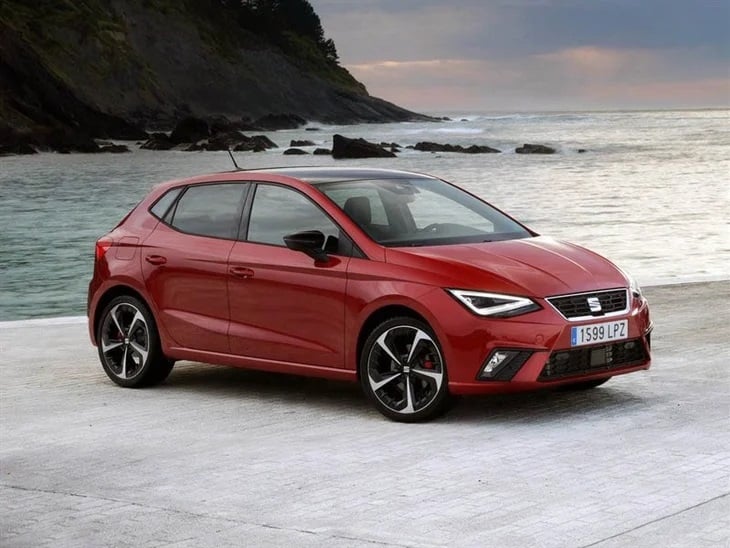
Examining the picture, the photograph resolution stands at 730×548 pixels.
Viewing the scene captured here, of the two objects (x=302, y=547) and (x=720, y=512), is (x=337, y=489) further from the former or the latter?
(x=720, y=512)

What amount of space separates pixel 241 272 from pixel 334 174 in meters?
0.96

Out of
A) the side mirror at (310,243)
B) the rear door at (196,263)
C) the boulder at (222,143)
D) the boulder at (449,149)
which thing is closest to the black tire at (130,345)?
the rear door at (196,263)

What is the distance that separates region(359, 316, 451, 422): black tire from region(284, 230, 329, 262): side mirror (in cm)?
67

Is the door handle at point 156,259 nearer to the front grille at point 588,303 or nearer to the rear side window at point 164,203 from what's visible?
the rear side window at point 164,203

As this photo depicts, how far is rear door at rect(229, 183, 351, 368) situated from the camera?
30.1 feet

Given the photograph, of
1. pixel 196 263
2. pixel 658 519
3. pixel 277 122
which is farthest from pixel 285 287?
pixel 277 122

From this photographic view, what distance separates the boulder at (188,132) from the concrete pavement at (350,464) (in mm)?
110050

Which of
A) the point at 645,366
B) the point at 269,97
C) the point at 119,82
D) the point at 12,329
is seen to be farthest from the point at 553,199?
the point at 269,97

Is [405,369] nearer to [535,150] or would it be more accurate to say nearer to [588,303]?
[588,303]

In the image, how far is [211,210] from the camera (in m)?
10.2

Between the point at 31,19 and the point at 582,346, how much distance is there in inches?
6218

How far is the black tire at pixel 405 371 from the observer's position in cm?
869

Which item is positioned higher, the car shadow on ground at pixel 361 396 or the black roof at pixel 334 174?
the black roof at pixel 334 174

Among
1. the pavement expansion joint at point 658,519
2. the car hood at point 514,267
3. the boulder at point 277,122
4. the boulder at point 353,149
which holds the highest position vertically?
the car hood at point 514,267
